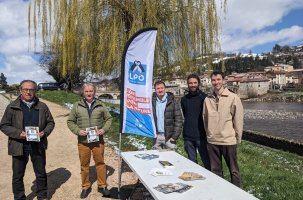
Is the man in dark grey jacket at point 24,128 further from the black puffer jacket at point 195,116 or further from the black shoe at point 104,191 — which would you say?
the black puffer jacket at point 195,116

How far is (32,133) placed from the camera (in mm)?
4848

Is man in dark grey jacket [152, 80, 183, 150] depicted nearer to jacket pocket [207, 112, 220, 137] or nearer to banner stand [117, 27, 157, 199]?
banner stand [117, 27, 157, 199]

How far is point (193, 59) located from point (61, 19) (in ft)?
15.8

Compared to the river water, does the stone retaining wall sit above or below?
above

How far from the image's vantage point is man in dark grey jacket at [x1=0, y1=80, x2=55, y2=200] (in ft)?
15.9

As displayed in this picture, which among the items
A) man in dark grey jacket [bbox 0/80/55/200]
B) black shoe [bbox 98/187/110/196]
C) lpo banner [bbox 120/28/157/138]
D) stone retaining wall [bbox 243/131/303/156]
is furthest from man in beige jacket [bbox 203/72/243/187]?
stone retaining wall [bbox 243/131/303/156]

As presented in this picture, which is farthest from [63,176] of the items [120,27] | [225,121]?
[120,27]

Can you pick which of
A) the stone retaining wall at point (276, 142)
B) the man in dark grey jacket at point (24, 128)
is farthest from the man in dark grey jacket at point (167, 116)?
the stone retaining wall at point (276, 142)

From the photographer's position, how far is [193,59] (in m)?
11.5

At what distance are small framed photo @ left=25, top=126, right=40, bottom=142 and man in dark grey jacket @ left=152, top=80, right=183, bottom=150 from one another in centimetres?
196

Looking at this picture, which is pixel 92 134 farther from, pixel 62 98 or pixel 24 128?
pixel 62 98

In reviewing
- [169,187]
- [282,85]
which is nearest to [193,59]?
[169,187]

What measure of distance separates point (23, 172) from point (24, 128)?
73cm

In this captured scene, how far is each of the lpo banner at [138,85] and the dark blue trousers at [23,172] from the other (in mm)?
1432
